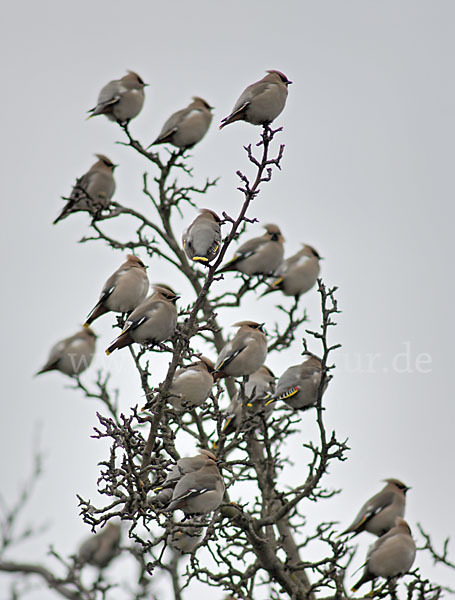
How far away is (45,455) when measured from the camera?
762cm

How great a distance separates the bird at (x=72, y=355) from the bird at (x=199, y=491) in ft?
12.7

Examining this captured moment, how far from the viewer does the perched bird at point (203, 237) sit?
4945 millimetres

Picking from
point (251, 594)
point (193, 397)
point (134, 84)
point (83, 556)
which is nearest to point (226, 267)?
point (134, 84)

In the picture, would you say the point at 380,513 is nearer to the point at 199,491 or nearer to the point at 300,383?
the point at 300,383

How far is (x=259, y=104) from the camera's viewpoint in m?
5.27

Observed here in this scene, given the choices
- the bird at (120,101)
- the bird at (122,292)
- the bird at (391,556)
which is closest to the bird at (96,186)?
the bird at (120,101)

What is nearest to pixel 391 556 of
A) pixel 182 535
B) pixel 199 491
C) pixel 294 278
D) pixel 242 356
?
pixel 182 535

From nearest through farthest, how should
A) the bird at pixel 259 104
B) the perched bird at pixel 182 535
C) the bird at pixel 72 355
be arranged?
the perched bird at pixel 182 535
the bird at pixel 259 104
the bird at pixel 72 355

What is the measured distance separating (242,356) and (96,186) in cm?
300

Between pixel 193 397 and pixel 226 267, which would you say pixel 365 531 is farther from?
pixel 226 267

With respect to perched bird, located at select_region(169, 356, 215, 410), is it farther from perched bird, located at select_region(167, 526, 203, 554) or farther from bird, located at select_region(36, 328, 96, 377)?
bird, located at select_region(36, 328, 96, 377)

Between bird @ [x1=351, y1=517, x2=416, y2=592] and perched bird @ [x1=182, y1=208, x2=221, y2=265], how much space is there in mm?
2474

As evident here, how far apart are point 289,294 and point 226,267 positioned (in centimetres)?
66

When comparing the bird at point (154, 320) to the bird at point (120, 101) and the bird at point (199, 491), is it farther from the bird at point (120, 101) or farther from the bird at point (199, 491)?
the bird at point (120, 101)
